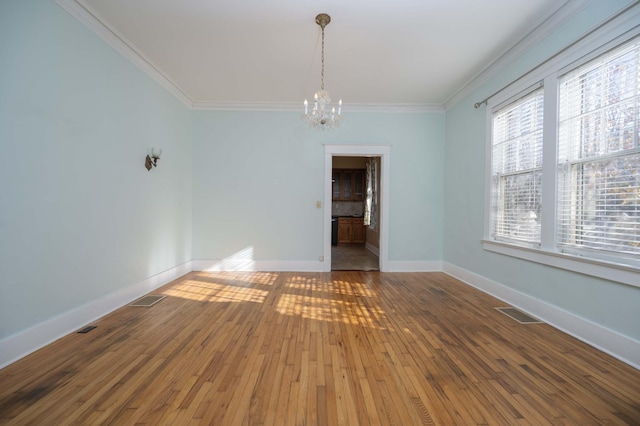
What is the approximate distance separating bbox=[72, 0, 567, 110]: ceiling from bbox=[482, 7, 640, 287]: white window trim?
18.4 inches

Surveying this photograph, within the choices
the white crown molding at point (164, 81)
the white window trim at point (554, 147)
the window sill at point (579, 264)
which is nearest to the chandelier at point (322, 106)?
the white crown molding at point (164, 81)

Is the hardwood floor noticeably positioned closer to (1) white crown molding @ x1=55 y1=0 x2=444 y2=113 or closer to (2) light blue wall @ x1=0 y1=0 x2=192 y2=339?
(2) light blue wall @ x1=0 y1=0 x2=192 y2=339

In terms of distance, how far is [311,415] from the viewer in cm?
150

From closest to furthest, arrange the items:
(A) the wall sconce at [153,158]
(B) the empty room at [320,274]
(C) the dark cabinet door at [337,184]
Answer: (B) the empty room at [320,274] → (A) the wall sconce at [153,158] → (C) the dark cabinet door at [337,184]

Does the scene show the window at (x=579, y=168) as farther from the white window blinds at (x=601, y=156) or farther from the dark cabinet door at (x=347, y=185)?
the dark cabinet door at (x=347, y=185)

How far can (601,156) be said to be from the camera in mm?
2273

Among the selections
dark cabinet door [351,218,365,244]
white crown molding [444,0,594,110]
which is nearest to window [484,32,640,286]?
white crown molding [444,0,594,110]

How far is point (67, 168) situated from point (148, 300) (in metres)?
1.73

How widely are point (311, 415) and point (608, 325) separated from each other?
2.47 m

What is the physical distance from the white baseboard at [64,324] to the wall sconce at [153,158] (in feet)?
4.98

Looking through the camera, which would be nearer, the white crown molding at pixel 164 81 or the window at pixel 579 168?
the window at pixel 579 168

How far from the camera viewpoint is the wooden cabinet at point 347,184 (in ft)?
30.1

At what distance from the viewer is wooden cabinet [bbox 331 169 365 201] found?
918 cm

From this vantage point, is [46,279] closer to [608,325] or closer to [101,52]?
[101,52]
